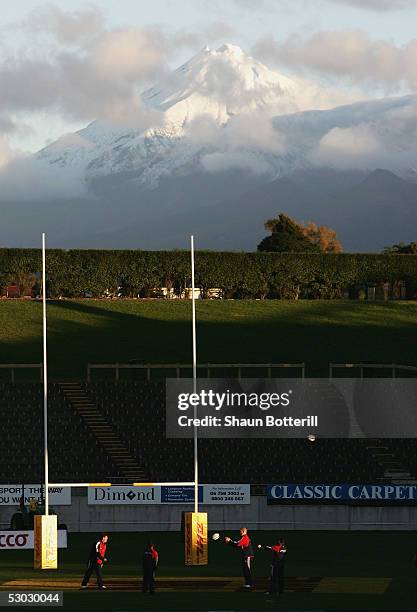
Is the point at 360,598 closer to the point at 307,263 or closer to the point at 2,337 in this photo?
the point at 2,337

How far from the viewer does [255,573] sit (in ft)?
139

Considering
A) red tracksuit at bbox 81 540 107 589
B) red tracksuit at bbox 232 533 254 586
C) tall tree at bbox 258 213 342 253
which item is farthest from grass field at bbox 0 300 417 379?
red tracksuit at bbox 232 533 254 586

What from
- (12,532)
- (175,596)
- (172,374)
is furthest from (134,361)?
(175,596)

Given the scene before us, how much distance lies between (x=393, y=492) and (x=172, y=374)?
17.0 meters

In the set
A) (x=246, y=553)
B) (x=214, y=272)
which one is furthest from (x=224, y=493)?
(x=214, y=272)

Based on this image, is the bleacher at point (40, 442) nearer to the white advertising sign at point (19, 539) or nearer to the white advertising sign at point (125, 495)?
the white advertising sign at point (125, 495)

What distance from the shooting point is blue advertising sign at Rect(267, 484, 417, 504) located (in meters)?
56.1

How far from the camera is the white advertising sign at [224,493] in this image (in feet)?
186

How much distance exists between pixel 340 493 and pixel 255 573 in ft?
48.6

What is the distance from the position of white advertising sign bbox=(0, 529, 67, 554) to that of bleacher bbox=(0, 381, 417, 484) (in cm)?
1103

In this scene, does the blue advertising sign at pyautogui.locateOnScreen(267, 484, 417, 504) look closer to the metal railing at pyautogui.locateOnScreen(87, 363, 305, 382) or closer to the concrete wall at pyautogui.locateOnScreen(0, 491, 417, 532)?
the concrete wall at pyautogui.locateOnScreen(0, 491, 417, 532)

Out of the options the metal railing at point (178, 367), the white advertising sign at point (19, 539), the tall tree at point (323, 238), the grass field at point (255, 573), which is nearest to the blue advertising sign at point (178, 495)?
the grass field at point (255, 573)

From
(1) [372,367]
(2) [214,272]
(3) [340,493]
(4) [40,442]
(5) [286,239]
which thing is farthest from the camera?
(5) [286,239]

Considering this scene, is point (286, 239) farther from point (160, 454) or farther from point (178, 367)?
point (160, 454)
